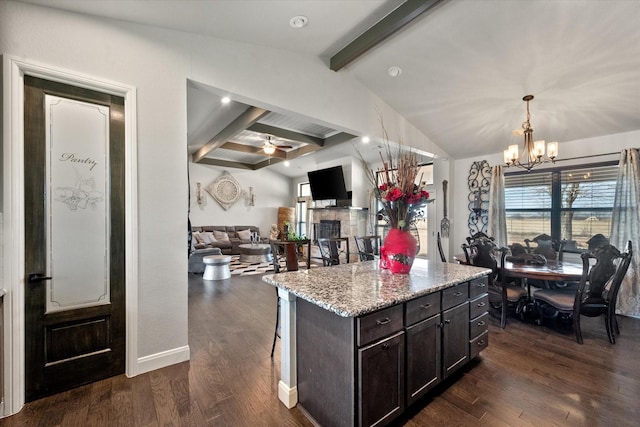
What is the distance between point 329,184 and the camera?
7.62 metres

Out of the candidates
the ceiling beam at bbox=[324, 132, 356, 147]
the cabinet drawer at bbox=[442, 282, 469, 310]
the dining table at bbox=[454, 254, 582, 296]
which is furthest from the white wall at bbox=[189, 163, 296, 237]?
the cabinet drawer at bbox=[442, 282, 469, 310]

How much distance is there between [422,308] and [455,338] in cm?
58

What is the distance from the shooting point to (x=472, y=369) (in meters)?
2.41

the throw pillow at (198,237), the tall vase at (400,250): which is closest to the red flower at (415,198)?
the tall vase at (400,250)

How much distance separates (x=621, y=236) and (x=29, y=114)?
658 cm

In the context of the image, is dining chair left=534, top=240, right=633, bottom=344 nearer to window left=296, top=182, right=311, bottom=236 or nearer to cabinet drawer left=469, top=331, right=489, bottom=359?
cabinet drawer left=469, top=331, right=489, bottom=359

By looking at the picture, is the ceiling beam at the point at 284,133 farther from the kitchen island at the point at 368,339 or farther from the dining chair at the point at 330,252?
the kitchen island at the point at 368,339

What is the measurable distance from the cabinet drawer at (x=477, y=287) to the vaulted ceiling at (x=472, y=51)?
2.45 meters

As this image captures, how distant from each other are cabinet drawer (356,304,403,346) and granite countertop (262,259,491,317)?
0.06 meters

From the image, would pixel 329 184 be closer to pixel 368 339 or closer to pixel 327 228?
pixel 327 228

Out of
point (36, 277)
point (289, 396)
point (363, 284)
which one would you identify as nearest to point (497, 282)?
point (363, 284)

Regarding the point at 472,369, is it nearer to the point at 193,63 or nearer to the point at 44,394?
the point at 44,394

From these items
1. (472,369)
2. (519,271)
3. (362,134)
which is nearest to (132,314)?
(472,369)

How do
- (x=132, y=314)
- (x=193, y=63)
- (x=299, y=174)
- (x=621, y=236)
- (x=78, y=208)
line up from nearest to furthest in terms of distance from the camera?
(x=78, y=208)
(x=132, y=314)
(x=193, y=63)
(x=621, y=236)
(x=299, y=174)
